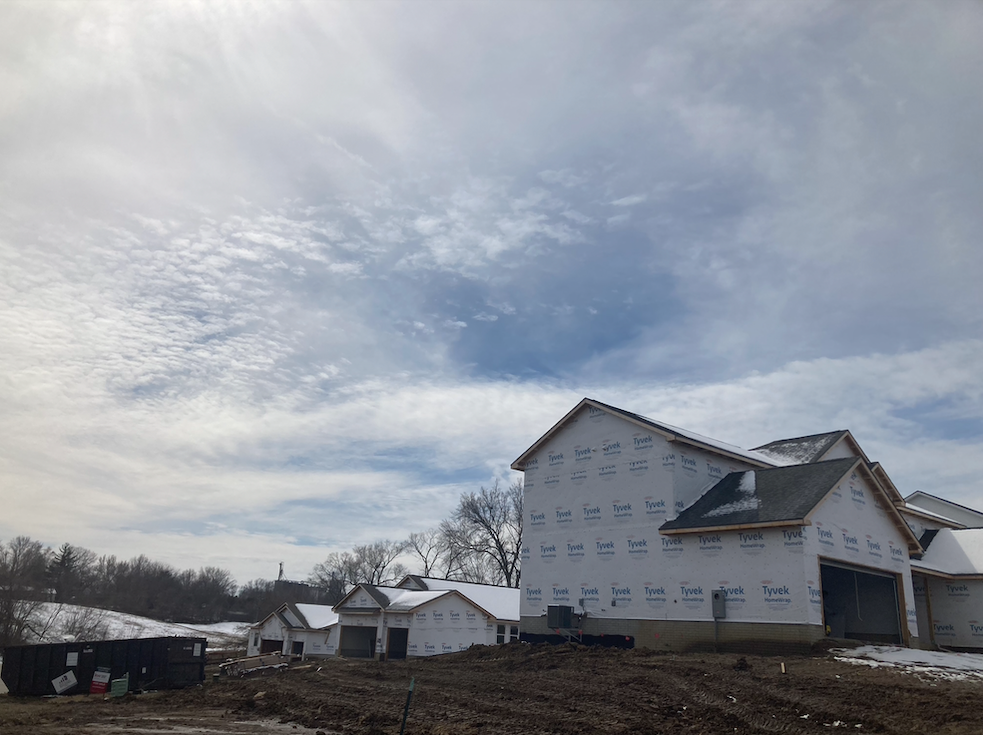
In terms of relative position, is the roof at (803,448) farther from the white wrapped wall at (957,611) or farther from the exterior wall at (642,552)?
the white wrapped wall at (957,611)

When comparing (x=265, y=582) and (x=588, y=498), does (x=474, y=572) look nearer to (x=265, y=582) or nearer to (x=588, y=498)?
(x=588, y=498)

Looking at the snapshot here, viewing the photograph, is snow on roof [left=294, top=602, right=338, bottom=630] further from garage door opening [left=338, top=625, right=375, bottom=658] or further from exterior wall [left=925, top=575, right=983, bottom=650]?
exterior wall [left=925, top=575, right=983, bottom=650]

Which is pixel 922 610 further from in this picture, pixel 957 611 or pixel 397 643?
pixel 397 643

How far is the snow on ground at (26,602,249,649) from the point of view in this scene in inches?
2215

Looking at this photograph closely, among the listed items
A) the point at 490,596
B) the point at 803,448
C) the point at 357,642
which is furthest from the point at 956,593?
the point at 357,642

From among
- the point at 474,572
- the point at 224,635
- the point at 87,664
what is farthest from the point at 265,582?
the point at 87,664

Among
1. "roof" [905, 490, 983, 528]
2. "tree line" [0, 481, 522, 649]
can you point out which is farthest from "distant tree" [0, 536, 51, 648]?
"roof" [905, 490, 983, 528]

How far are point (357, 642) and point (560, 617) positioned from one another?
26.4m

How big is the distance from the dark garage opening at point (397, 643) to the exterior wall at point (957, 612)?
26.8m

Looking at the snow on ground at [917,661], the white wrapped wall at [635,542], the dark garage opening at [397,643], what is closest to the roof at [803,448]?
the white wrapped wall at [635,542]

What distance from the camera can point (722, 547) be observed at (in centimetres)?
2317

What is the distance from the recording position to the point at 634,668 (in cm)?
1848

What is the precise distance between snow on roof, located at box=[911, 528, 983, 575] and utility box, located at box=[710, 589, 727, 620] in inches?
410

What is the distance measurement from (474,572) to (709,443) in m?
58.0
